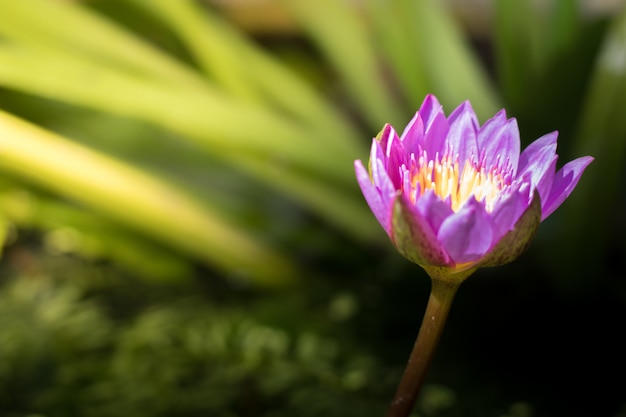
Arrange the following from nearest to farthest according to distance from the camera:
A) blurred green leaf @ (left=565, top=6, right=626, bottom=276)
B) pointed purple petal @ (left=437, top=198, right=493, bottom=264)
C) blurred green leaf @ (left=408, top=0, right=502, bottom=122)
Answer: pointed purple petal @ (left=437, top=198, right=493, bottom=264), blurred green leaf @ (left=565, top=6, right=626, bottom=276), blurred green leaf @ (left=408, top=0, right=502, bottom=122)

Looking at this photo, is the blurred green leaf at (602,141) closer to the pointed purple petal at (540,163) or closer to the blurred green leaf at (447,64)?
the blurred green leaf at (447,64)

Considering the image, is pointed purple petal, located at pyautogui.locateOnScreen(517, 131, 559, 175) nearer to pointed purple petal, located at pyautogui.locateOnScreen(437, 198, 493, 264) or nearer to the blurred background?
pointed purple petal, located at pyautogui.locateOnScreen(437, 198, 493, 264)

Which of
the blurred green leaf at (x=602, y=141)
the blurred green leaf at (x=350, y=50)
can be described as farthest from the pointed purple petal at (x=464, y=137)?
the blurred green leaf at (x=350, y=50)

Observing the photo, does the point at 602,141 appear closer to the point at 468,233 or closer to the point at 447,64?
the point at 447,64

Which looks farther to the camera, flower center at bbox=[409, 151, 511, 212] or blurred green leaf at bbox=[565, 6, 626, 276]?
blurred green leaf at bbox=[565, 6, 626, 276]

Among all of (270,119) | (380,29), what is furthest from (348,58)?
(270,119)

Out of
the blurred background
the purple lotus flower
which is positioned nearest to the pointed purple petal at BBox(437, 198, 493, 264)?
the purple lotus flower

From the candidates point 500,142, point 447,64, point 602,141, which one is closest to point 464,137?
point 500,142
